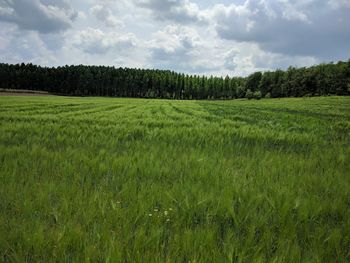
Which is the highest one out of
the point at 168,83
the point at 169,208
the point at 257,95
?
the point at 168,83

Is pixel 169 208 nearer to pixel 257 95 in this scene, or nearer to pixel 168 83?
pixel 257 95

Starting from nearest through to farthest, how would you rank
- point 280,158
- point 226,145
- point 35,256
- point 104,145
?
point 35,256 < point 280,158 < point 104,145 < point 226,145

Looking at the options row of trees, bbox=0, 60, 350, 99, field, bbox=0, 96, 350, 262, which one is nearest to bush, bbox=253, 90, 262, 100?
row of trees, bbox=0, 60, 350, 99

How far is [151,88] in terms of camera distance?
13712 cm

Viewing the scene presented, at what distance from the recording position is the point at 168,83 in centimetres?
13888

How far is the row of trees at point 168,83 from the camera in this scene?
324 feet

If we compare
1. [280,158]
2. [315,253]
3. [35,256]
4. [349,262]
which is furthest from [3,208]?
[280,158]

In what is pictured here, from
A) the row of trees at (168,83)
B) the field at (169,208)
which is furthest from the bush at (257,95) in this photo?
the field at (169,208)

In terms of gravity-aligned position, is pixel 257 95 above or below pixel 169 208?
above

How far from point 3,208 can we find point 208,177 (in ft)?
8.54

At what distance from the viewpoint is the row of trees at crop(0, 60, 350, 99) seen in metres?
98.8

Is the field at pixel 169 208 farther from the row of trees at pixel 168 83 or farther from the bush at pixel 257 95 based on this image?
the row of trees at pixel 168 83

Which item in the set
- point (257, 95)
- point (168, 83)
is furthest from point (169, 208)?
point (168, 83)

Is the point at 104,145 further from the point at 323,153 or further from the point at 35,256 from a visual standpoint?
the point at 323,153
